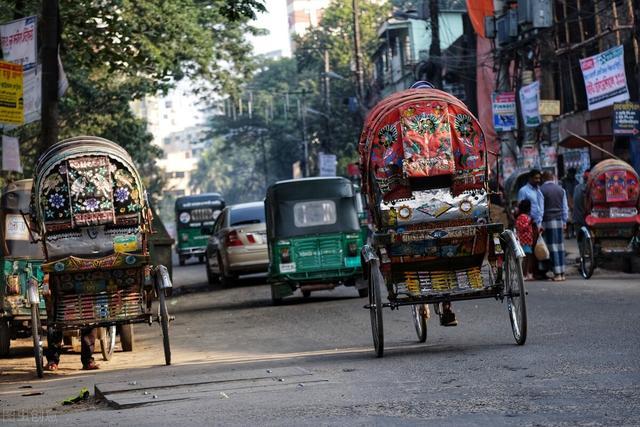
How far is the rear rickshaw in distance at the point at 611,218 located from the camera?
22469 mm

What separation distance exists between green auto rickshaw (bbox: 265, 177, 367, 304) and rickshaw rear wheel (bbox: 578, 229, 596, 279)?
3.93 metres

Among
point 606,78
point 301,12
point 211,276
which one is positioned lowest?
point 211,276

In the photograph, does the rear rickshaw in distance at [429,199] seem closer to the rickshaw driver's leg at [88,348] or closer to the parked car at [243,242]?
the rickshaw driver's leg at [88,348]

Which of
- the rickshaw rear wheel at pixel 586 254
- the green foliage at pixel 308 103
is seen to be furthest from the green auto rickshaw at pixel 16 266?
the green foliage at pixel 308 103

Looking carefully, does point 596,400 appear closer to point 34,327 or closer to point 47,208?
point 34,327

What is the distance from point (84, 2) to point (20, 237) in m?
10.9

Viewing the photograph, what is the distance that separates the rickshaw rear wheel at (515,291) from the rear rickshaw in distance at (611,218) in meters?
10.5

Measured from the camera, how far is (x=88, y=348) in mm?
14203

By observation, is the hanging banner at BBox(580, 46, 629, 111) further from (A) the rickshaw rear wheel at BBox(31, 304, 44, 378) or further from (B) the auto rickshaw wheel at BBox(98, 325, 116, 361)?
(A) the rickshaw rear wheel at BBox(31, 304, 44, 378)

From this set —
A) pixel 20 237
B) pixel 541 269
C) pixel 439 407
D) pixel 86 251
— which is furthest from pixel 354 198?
pixel 439 407

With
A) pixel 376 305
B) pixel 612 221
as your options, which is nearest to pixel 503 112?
pixel 612 221

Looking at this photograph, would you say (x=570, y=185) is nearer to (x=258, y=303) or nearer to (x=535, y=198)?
(x=535, y=198)

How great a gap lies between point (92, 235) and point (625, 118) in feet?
58.1

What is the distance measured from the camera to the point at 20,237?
17.1 metres
